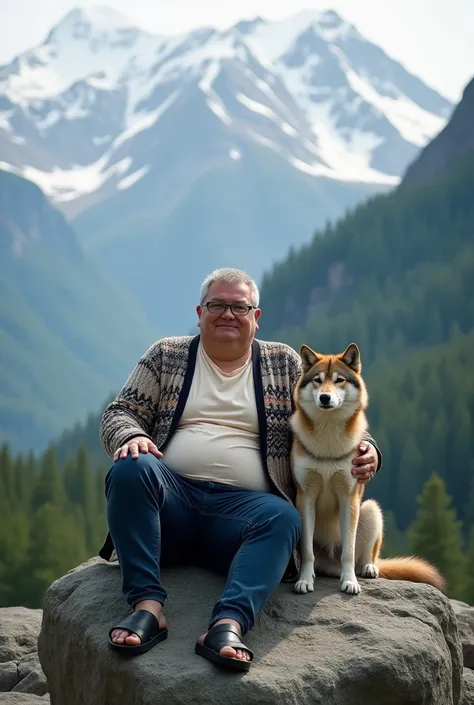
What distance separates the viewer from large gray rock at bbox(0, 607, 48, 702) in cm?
719

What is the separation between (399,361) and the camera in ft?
232

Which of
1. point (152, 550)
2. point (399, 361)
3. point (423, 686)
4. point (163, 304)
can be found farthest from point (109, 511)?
point (163, 304)

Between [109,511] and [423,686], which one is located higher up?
[109,511]

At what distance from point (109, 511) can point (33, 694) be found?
264cm

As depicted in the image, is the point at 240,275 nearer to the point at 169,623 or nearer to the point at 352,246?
the point at 169,623

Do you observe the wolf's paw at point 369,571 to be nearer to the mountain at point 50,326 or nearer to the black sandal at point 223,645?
the black sandal at point 223,645

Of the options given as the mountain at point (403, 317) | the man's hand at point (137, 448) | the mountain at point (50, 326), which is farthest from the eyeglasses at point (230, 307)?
the mountain at point (50, 326)

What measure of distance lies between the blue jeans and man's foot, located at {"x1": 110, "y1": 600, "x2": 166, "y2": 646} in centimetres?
3

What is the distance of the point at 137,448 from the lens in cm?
503

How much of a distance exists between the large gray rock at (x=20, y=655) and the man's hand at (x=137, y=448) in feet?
9.47

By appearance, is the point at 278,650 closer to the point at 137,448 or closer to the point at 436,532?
the point at 137,448

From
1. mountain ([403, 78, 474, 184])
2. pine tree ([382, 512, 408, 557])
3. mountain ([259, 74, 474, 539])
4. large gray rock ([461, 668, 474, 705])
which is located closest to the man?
large gray rock ([461, 668, 474, 705])

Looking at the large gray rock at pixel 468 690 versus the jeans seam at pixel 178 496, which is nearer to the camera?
the jeans seam at pixel 178 496

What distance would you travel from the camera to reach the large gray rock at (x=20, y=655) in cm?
719
